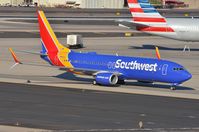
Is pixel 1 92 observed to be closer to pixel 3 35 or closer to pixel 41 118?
pixel 41 118

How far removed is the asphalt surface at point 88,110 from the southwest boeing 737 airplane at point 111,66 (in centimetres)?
305

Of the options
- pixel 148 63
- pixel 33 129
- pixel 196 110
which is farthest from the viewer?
pixel 148 63

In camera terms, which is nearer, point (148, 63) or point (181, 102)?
point (181, 102)

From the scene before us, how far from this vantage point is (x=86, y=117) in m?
39.2

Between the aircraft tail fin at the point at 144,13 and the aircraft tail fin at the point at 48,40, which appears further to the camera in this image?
the aircraft tail fin at the point at 144,13

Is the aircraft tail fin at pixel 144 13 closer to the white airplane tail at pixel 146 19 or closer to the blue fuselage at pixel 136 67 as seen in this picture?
the white airplane tail at pixel 146 19

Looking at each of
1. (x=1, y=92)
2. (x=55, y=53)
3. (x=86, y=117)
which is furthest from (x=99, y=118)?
(x=55, y=53)

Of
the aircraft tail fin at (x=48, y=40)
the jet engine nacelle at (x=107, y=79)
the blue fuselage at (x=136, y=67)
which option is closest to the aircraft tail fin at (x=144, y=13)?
the aircraft tail fin at (x=48, y=40)

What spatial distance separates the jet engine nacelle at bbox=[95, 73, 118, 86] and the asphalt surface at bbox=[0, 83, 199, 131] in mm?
2565

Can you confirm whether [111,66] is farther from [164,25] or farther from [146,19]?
[146,19]

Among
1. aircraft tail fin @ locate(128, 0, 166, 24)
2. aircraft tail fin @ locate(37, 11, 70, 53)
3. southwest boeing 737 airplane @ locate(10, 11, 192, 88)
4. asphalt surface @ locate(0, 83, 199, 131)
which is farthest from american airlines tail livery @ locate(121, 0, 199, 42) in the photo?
asphalt surface @ locate(0, 83, 199, 131)

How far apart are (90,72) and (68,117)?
1520 centimetres

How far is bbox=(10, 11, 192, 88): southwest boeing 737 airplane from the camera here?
5125cm

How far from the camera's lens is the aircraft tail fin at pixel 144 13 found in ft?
287
